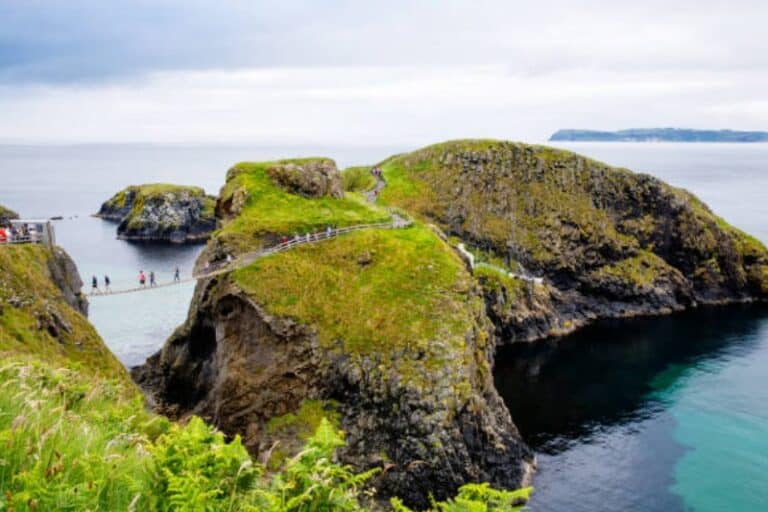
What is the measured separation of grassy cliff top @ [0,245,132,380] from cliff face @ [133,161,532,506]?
10.4 m

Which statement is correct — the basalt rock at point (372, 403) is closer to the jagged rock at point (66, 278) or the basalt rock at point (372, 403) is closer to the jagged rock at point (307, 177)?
the jagged rock at point (66, 278)

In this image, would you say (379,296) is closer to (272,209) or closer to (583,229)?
(272,209)

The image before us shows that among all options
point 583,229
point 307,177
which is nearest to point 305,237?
point 307,177

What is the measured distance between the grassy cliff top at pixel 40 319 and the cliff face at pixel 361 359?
10.4 m

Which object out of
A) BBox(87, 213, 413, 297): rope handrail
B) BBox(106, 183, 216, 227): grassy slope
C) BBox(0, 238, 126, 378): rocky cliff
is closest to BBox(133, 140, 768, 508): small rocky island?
BBox(87, 213, 413, 297): rope handrail

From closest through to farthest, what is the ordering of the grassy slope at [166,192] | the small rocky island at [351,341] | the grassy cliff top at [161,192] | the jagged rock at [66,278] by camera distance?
1. the small rocky island at [351,341]
2. the jagged rock at [66,278]
3. the grassy slope at [166,192]
4. the grassy cliff top at [161,192]

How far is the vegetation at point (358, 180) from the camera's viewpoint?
381ft

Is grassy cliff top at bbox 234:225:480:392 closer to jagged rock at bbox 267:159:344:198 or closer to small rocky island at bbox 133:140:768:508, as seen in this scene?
small rocky island at bbox 133:140:768:508

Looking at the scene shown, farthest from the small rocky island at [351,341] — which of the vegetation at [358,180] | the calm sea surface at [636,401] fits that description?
the vegetation at [358,180]

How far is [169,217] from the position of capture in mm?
157125

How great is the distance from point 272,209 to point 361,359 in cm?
2192

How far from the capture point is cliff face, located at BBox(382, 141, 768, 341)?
103m

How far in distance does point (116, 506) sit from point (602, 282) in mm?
100608

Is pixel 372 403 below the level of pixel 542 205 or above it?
below
